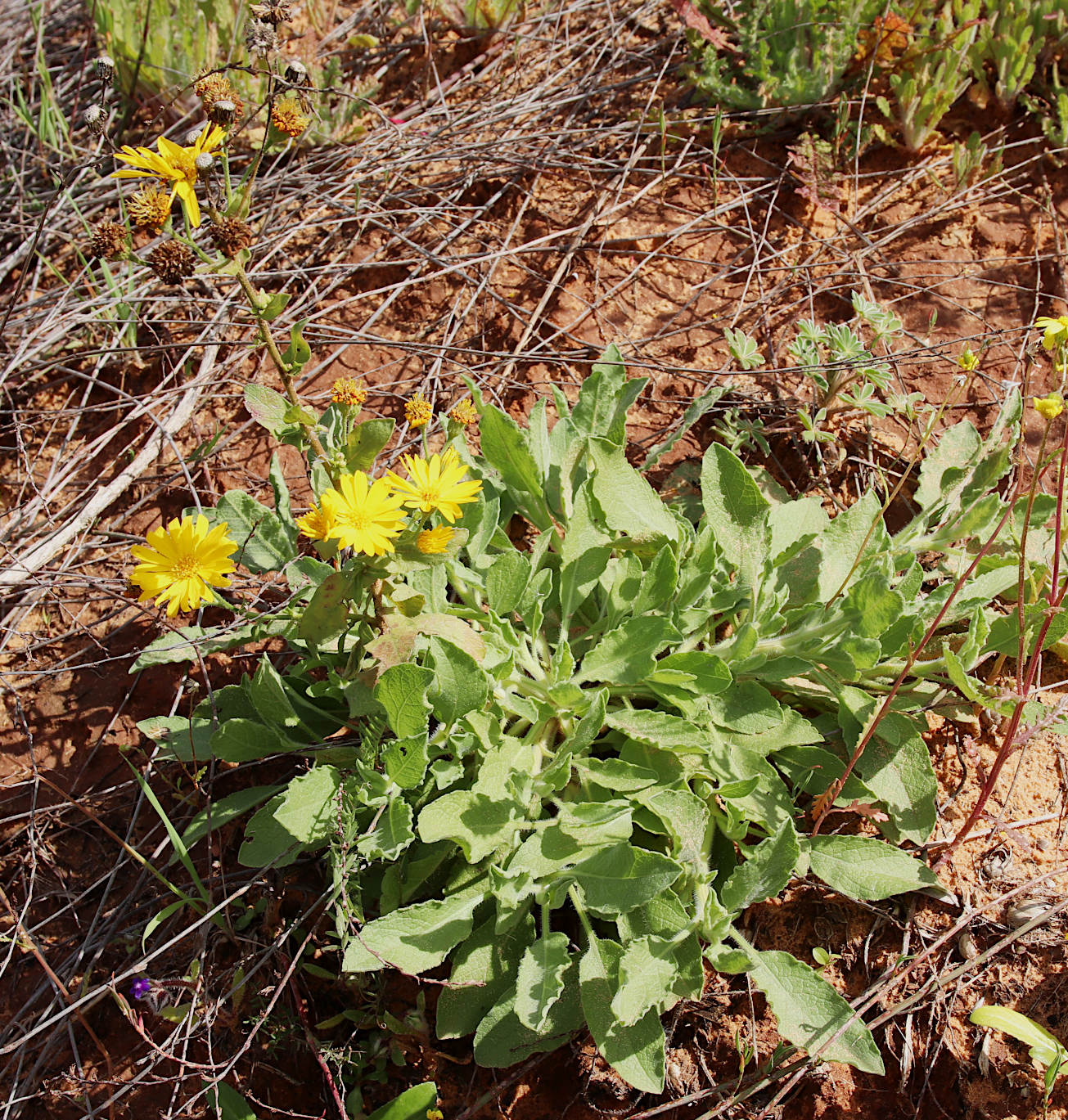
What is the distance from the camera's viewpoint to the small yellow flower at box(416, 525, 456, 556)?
2.01 metres

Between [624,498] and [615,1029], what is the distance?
1339 mm

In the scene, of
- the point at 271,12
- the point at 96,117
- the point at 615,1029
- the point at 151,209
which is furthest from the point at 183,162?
the point at 615,1029

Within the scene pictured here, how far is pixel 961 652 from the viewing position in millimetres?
2324

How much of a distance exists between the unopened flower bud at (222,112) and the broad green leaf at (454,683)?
120 cm

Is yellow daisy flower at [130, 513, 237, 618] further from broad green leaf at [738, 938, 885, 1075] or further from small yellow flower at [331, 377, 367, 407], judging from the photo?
broad green leaf at [738, 938, 885, 1075]

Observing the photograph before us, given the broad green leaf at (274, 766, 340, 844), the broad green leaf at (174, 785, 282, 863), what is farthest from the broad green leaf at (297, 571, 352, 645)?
the broad green leaf at (174, 785, 282, 863)

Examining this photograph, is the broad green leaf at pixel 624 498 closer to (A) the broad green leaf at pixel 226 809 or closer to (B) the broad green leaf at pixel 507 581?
(B) the broad green leaf at pixel 507 581

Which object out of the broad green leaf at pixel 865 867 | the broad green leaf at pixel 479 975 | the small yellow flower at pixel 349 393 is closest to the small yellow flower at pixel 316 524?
the small yellow flower at pixel 349 393

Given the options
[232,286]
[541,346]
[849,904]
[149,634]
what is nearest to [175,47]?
[232,286]

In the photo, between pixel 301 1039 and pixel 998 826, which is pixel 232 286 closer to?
pixel 301 1039

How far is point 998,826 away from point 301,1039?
188 cm

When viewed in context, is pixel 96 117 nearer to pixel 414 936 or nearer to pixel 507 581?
pixel 507 581

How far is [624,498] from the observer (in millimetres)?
2660

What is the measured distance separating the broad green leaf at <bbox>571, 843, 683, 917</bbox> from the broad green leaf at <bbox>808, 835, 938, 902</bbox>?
0.46 m
